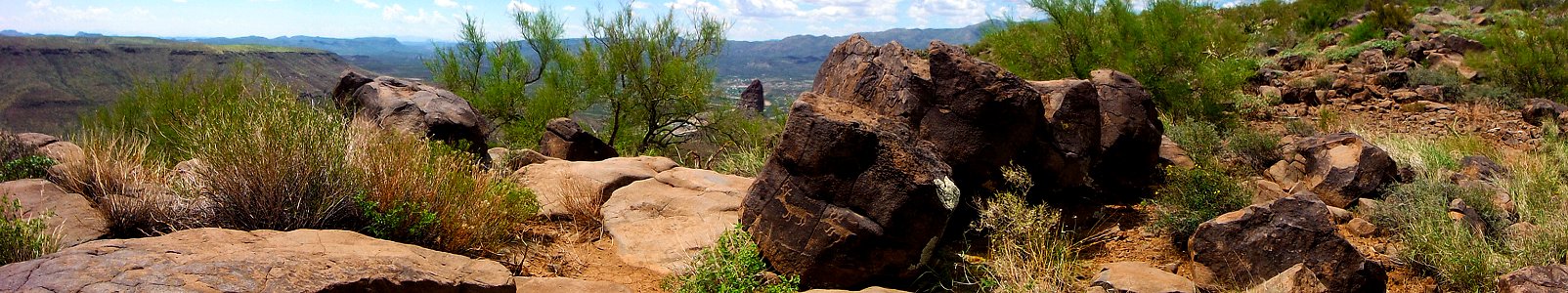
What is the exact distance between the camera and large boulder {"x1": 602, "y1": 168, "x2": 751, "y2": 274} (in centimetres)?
537

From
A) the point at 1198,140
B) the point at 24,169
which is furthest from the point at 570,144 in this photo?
the point at 1198,140

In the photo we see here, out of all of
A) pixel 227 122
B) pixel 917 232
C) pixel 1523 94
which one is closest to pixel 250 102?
pixel 227 122

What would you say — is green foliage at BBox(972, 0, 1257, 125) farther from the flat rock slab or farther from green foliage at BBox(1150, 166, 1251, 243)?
the flat rock slab

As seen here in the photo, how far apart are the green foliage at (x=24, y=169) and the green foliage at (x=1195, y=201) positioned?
8.15 metres

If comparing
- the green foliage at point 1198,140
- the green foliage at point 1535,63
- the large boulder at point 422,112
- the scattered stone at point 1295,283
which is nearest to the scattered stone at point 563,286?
the scattered stone at point 1295,283

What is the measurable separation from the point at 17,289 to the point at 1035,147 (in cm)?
570

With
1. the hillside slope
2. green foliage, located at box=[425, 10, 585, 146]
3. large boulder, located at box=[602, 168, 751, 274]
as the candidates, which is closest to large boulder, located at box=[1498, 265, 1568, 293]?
large boulder, located at box=[602, 168, 751, 274]

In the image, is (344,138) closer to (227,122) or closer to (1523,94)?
(227,122)

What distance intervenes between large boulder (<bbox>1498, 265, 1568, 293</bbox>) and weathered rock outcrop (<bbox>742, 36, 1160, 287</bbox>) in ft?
8.58

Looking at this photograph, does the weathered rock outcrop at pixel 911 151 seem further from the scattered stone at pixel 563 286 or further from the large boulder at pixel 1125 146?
the scattered stone at pixel 563 286

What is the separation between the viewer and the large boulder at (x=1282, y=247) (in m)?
4.39

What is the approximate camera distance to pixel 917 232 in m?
4.76

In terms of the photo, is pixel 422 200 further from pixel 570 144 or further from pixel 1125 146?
pixel 570 144

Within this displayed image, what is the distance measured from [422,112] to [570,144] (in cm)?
334
